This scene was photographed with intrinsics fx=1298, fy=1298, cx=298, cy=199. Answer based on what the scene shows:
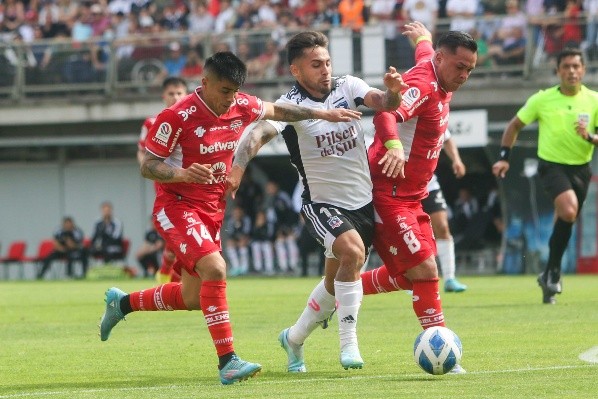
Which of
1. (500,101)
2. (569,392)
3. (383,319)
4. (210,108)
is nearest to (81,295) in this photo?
(383,319)

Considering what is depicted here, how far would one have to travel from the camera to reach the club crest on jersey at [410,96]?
870 cm

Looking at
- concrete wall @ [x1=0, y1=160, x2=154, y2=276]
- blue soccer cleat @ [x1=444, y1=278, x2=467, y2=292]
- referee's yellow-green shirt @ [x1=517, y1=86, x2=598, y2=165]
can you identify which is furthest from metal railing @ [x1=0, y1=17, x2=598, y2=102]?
referee's yellow-green shirt @ [x1=517, y1=86, x2=598, y2=165]

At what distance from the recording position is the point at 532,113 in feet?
45.5

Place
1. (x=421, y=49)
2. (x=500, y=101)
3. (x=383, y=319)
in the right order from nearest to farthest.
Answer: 1. (x=421, y=49)
2. (x=383, y=319)
3. (x=500, y=101)

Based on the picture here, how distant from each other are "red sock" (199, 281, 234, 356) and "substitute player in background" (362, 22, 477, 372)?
1232 millimetres

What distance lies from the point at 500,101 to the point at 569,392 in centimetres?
1828

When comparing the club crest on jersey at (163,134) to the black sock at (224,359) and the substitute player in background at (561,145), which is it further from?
the substitute player in background at (561,145)

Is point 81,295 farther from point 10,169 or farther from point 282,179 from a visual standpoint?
point 10,169

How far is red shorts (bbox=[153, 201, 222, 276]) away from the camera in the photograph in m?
8.46

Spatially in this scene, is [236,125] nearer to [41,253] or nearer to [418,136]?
[418,136]

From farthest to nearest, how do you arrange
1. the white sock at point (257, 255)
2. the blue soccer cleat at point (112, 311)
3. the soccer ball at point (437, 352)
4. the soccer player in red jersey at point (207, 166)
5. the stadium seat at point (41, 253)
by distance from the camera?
1. the stadium seat at point (41, 253)
2. the white sock at point (257, 255)
3. the blue soccer cleat at point (112, 311)
4. the soccer player in red jersey at point (207, 166)
5. the soccer ball at point (437, 352)

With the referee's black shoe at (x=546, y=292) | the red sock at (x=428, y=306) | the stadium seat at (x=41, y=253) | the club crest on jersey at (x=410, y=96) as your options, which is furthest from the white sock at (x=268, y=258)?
the red sock at (x=428, y=306)

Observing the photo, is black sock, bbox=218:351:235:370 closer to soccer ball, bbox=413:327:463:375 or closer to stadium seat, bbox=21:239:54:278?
soccer ball, bbox=413:327:463:375

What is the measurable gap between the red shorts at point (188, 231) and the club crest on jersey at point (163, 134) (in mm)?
489
